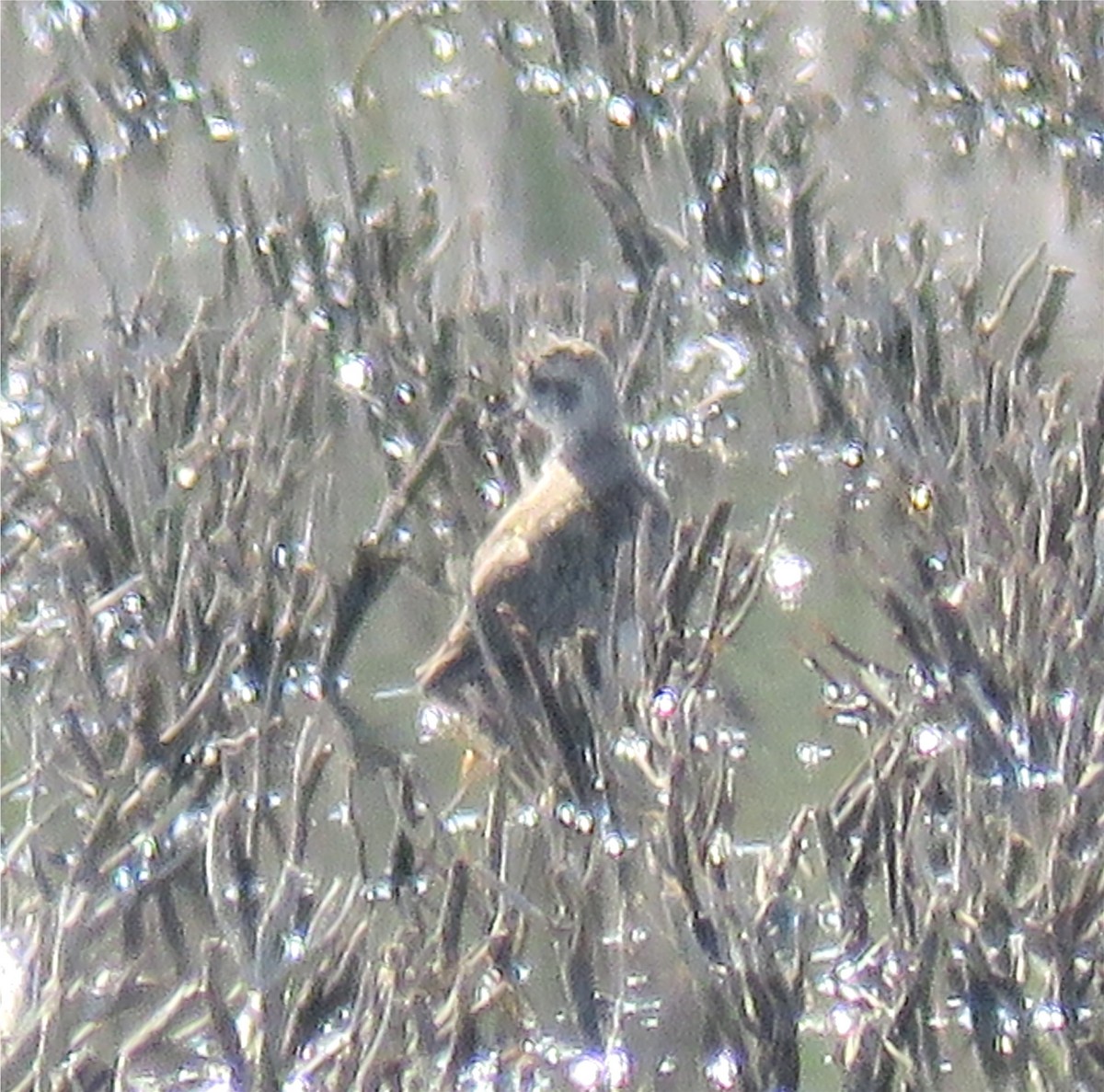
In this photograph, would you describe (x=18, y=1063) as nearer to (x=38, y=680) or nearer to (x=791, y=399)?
(x=38, y=680)

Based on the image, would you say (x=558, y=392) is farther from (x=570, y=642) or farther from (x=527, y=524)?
(x=570, y=642)

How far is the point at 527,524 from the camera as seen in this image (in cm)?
192

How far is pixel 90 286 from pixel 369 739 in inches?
25.7

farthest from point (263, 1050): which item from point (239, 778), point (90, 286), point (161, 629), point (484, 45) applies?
point (484, 45)

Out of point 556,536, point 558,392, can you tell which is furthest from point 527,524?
point 558,392

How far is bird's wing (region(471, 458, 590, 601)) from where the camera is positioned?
6.14 feet

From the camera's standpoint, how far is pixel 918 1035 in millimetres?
1469

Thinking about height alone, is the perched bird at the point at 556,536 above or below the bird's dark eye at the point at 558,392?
below

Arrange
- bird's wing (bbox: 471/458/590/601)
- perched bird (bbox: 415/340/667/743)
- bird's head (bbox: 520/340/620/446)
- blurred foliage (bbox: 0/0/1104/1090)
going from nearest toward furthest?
blurred foliage (bbox: 0/0/1104/1090) → perched bird (bbox: 415/340/667/743) → bird's wing (bbox: 471/458/590/601) → bird's head (bbox: 520/340/620/446)

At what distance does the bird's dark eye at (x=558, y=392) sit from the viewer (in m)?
1.97

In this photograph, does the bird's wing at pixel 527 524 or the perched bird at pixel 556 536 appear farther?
the bird's wing at pixel 527 524

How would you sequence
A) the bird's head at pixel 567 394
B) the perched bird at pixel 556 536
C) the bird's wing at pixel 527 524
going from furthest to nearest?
the bird's head at pixel 567 394
the bird's wing at pixel 527 524
the perched bird at pixel 556 536

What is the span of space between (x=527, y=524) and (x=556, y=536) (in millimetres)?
27

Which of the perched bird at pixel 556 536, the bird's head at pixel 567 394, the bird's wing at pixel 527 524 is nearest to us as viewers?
the perched bird at pixel 556 536
